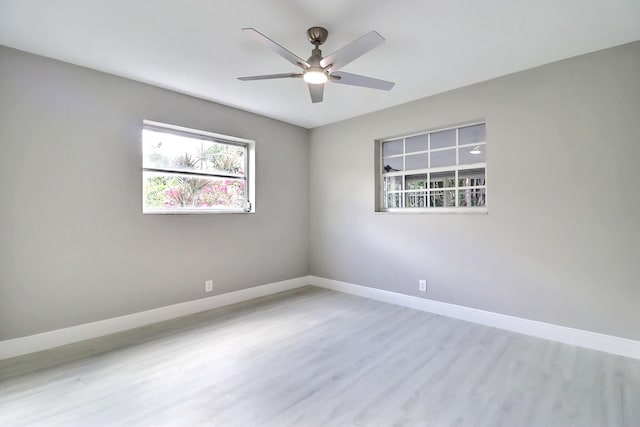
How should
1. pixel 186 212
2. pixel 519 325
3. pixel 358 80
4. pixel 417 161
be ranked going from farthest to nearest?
pixel 417 161, pixel 186 212, pixel 519 325, pixel 358 80

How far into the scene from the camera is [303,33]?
229cm

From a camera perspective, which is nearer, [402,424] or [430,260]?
[402,424]

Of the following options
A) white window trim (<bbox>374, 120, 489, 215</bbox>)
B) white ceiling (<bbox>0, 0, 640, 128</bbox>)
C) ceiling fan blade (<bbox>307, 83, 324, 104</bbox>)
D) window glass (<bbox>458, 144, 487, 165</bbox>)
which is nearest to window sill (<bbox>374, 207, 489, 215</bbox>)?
white window trim (<bbox>374, 120, 489, 215</bbox>)

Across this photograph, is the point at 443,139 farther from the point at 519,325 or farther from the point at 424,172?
the point at 519,325

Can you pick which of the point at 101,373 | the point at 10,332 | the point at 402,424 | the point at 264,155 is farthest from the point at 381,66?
the point at 10,332

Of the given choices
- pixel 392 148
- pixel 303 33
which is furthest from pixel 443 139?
pixel 303 33

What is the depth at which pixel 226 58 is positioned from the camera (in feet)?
8.71

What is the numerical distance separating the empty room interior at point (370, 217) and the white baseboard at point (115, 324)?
2 centimetres

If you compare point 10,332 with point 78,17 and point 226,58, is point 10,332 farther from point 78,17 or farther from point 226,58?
point 226,58

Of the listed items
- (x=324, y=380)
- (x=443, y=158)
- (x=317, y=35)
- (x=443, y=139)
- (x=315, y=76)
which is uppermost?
(x=317, y=35)

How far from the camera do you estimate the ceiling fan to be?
1.94 meters

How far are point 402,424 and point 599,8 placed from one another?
2.98 metres

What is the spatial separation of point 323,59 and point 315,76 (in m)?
0.17

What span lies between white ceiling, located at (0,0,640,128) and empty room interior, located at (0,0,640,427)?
0.02 m
